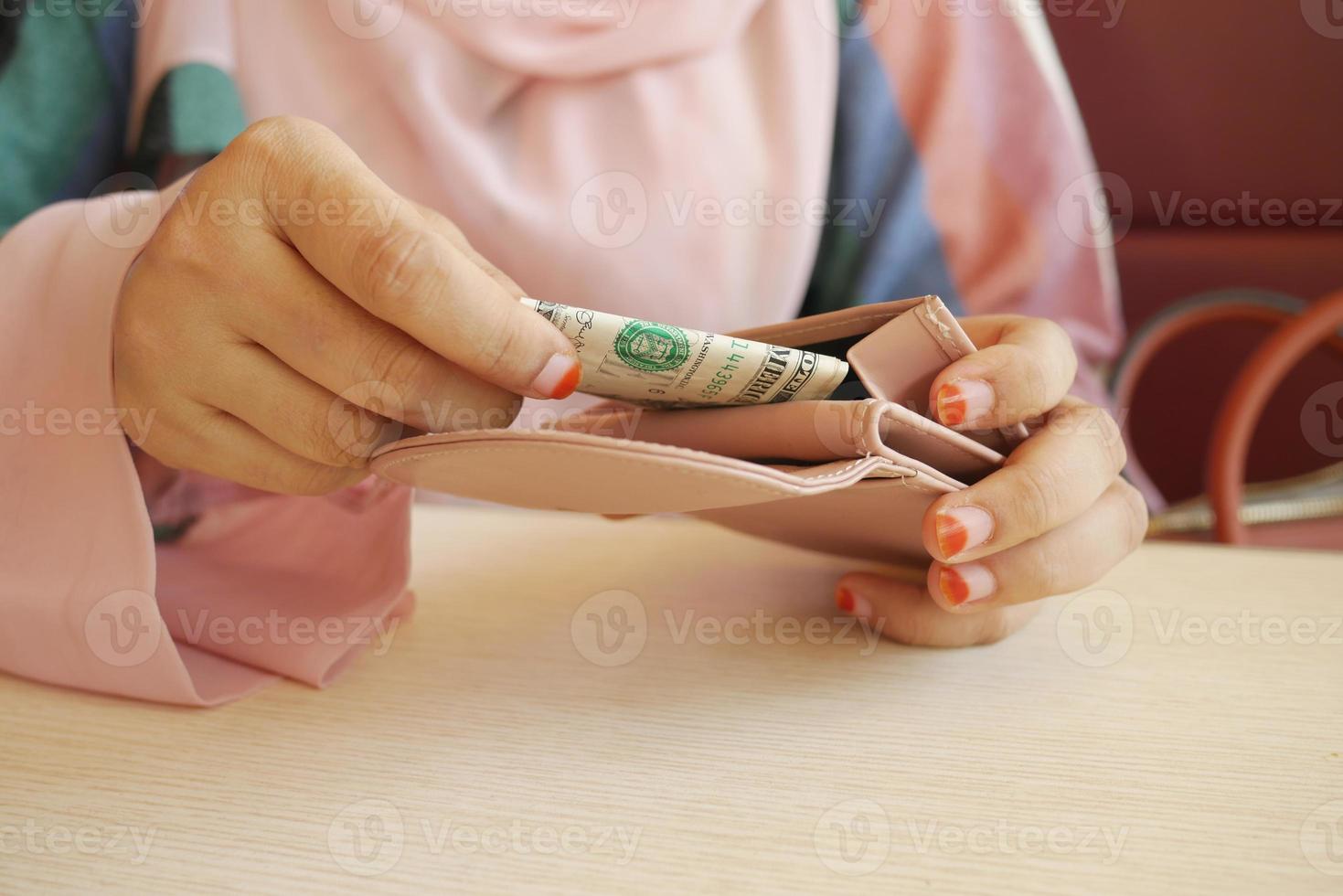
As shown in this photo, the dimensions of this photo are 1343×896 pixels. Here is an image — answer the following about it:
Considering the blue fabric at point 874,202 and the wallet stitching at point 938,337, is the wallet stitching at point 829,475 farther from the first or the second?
the blue fabric at point 874,202

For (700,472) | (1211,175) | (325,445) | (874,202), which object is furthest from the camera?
(1211,175)

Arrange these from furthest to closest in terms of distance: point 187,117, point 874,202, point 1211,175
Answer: point 1211,175 → point 874,202 → point 187,117

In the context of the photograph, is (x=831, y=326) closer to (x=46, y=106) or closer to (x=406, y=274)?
(x=406, y=274)

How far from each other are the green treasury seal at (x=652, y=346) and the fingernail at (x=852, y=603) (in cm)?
18

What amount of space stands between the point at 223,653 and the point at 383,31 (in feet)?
1.54

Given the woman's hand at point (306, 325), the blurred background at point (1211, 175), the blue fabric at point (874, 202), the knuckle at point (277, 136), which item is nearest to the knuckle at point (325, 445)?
the woman's hand at point (306, 325)

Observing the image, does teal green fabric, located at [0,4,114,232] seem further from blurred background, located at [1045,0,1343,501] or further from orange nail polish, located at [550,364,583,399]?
blurred background, located at [1045,0,1343,501]

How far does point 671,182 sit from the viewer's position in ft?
2.33

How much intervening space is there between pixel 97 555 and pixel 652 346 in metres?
0.25

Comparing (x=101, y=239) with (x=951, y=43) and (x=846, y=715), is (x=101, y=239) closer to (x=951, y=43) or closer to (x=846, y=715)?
(x=846, y=715)

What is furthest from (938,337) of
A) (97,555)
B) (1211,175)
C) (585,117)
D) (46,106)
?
(1211,175)

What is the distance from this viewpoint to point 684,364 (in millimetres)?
320

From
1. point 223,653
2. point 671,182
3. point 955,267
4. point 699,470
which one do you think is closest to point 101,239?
point 223,653

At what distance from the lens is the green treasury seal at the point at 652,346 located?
31cm
